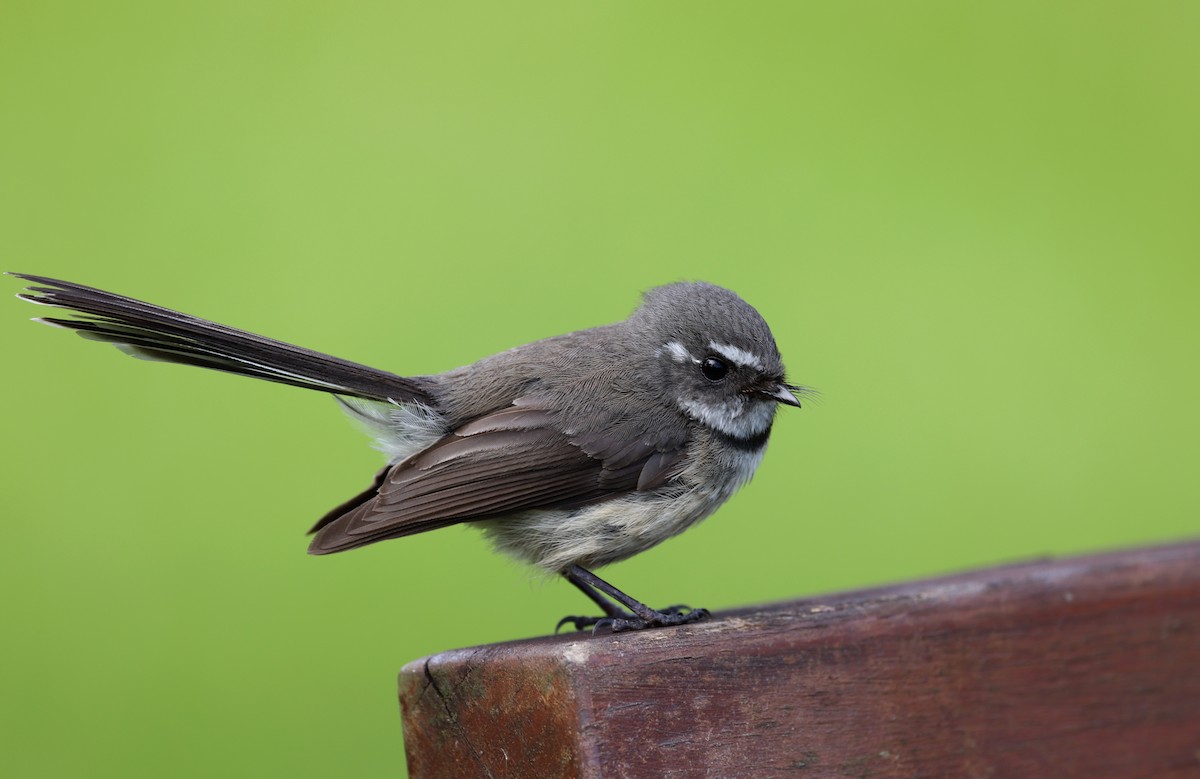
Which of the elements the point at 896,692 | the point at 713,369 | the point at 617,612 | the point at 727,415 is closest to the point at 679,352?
the point at 713,369

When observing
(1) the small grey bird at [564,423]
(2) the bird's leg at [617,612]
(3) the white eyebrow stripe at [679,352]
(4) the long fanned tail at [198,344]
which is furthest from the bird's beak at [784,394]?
(4) the long fanned tail at [198,344]

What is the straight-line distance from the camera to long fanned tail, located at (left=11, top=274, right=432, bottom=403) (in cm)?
330

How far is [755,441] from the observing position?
4.16 m

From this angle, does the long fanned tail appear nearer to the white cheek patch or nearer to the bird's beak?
the white cheek patch

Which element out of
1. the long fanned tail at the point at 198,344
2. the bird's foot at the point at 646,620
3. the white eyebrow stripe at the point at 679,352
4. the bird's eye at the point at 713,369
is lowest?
the bird's foot at the point at 646,620

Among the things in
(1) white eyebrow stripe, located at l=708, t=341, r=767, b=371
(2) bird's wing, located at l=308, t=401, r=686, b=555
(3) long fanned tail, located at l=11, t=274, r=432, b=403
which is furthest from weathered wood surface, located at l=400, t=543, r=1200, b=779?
(1) white eyebrow stripe, located at l=708, t=341, r=767, b=371

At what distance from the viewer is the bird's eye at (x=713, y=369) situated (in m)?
4.09

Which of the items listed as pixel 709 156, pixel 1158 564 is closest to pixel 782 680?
pixel 1158 564

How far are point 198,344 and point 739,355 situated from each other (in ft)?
5.51

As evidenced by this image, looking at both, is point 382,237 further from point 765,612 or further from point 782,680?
point 782,680

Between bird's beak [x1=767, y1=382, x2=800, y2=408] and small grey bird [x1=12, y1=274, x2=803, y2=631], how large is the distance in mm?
12

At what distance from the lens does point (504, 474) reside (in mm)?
3721

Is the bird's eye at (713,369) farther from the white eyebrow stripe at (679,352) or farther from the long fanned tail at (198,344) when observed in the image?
the long fanned tail at (198,344)

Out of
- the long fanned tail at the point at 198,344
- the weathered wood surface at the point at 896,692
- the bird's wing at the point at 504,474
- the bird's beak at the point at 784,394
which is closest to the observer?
the weathered wood surface at the point at 896,692
